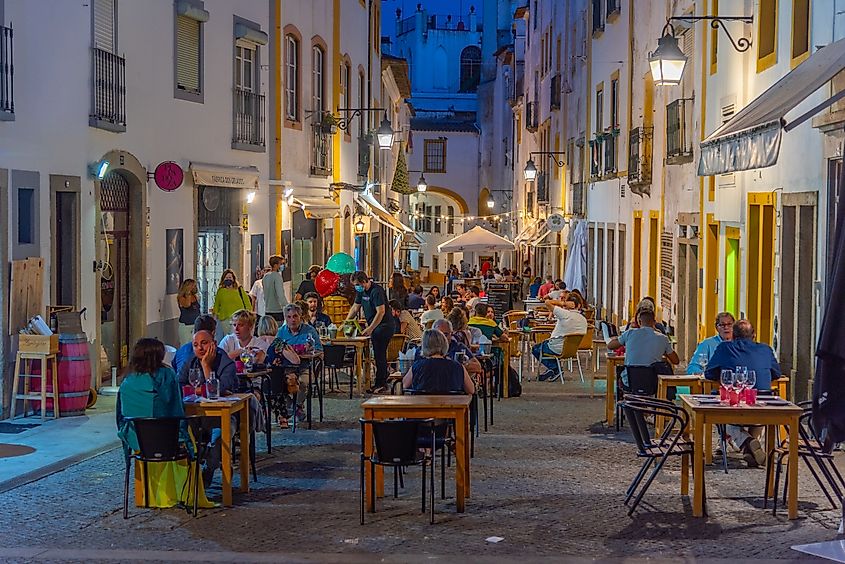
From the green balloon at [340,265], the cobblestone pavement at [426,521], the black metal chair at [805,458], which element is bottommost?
the cobblestone pavement at [426,521]

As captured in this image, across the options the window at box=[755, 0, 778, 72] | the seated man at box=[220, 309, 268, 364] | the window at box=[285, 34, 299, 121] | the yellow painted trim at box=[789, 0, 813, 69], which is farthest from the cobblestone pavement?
the window at box=[285, 34, 299, 121]

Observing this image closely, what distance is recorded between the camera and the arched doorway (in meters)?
17.8

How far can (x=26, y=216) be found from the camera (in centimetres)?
1526

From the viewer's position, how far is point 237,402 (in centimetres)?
1055

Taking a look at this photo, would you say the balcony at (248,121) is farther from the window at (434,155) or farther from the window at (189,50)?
the window at (434,155)

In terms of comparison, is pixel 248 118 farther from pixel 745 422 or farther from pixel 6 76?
pixel 745 422

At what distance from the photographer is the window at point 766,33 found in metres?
16.4

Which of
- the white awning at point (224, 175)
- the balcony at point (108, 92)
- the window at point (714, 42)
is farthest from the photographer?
the white awning at point (224, 175)

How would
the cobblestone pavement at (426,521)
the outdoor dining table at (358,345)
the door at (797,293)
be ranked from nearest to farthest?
the cobblestone pavement at (426,521) < the door at (797,293) < the outdoor dining table at (358,345)

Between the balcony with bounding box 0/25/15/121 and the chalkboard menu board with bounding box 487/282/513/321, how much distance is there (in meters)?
24.3

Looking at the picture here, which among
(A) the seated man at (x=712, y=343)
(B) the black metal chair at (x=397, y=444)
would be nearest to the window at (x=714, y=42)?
(A) the seated man at (x=712, y=343)

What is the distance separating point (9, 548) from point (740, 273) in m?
11.6

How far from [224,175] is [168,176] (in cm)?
320

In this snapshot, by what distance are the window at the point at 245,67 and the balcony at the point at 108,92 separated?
594 centimetres
